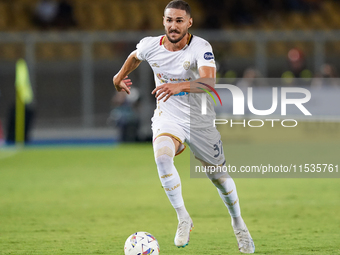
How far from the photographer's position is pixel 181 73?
5699mm

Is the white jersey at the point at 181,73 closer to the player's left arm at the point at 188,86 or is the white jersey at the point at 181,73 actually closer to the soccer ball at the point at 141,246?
the player's left arm at the point at 188,86

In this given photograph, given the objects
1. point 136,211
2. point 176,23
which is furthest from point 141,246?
point 136,211

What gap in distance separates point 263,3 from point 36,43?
355 inches

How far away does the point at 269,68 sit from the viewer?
19.4 meters

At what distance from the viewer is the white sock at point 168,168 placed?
5.39m

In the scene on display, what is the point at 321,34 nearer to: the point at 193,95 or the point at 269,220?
the point at 269,220

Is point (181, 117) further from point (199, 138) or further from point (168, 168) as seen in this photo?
point (168, 168)

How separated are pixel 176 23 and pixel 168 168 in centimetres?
136

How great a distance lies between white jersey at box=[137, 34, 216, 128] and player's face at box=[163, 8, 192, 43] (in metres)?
0.15

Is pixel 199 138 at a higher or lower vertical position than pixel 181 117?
lower

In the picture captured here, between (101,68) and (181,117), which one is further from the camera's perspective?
(101,68)

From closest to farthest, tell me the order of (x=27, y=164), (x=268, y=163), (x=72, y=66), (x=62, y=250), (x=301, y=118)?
(x=62, y=250)
(x=27, y=164)
(x=268, y=163)
(x=301, y=118)
(x=72, y=66)

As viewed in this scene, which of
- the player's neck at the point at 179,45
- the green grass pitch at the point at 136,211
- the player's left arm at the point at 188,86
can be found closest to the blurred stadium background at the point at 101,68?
the green grass pitch at the point at 136,211

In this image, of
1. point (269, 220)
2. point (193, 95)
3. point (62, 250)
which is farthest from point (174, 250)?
point (269, 220)
